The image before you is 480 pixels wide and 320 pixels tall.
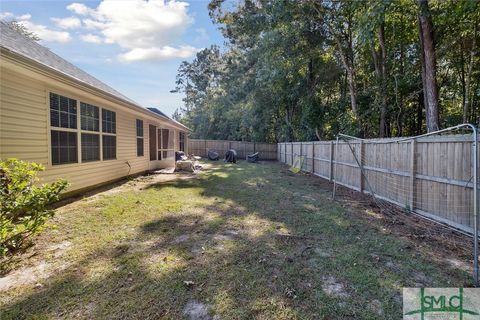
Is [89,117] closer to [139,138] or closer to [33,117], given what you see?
[33,117]

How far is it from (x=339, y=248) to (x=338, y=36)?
36.4 feet

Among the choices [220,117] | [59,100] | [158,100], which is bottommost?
[59,100]

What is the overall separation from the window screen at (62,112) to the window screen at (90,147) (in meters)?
0.51

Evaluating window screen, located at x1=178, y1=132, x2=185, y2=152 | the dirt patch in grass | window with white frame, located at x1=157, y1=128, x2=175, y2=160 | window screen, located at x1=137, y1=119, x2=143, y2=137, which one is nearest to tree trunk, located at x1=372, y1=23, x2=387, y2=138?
the dirt patch in grass

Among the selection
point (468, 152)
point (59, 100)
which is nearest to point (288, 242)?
point (468, 152)

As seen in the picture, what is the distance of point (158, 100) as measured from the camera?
48062 mm

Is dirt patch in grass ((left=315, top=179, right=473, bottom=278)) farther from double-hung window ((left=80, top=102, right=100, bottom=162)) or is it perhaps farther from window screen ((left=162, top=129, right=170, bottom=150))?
window screen ((left=162, top=129, right=170, bottom=150))

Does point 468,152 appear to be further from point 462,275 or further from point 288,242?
point 288,242

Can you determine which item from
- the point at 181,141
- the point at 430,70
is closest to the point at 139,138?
the point at 181,141

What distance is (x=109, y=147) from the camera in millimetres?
7082

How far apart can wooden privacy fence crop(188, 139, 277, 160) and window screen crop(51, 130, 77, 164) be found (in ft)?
52.8

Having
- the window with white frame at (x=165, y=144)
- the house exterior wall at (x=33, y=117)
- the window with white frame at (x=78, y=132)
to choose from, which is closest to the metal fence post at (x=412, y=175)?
the house exterior wall at (x=33, y=117)

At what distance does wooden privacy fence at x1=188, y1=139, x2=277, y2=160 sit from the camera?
70.5 feet

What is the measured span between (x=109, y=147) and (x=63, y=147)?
188 centimetres
